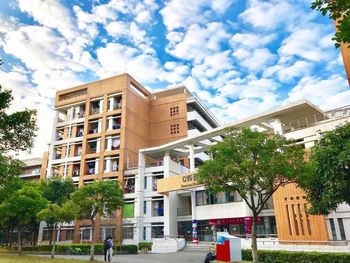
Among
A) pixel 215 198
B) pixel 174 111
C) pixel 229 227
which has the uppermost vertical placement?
pixel 174 111

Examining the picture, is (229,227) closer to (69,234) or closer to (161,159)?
(161,159)

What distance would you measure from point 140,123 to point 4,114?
32.3 meters

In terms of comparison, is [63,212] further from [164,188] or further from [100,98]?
[100,98]

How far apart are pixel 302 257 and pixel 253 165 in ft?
22.2

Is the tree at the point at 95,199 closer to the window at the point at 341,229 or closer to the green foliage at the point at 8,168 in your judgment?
the green foliage at the point at 8,168

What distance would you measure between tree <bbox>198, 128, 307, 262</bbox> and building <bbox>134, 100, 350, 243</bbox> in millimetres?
5217

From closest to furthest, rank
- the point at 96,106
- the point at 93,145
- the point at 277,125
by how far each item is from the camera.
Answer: the point at 277,125, the point at 93,145, the point at 96,106

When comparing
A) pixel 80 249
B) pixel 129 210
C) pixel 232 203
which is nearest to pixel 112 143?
pixel 129 210

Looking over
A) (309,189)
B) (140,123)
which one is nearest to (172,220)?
(140,123)

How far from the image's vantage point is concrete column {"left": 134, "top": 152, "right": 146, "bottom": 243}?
41.8 m

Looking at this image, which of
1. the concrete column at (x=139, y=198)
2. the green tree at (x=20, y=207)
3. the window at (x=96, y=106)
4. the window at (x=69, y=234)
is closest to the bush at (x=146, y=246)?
the concrete column at (x=139, y=198)

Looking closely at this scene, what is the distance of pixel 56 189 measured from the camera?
43.6m

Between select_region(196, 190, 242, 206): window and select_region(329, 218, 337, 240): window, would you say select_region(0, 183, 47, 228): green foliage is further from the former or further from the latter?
select_region(329, 218, 337, 240): window

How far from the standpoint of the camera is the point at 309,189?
1984 centimetres
